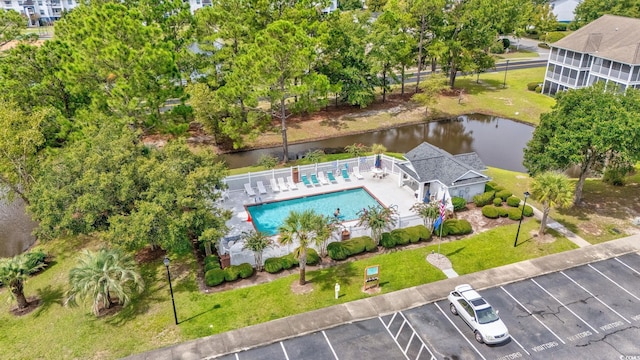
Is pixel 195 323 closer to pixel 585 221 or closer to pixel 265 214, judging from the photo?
pixel 265 214

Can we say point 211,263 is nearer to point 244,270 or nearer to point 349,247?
point 244,270

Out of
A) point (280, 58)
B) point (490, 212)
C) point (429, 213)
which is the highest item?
point (280, 58)

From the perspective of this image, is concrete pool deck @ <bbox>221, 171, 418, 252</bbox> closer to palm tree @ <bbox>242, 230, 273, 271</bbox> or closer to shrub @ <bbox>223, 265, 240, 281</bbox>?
palm tree @ <bbox>242, 230, 273, 271</bbox>

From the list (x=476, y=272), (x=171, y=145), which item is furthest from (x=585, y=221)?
(x=171, y=145)

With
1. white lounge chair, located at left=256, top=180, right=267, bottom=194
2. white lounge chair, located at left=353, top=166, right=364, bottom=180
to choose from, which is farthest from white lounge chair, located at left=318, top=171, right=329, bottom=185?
white lounge chair, located at left=256, top=180, right=267, bottom=194

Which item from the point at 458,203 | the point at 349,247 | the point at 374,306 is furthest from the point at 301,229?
the point at 458,203

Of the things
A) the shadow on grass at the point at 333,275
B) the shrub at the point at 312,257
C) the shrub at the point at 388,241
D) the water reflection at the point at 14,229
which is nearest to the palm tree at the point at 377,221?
the shrub at the point at 388,241
